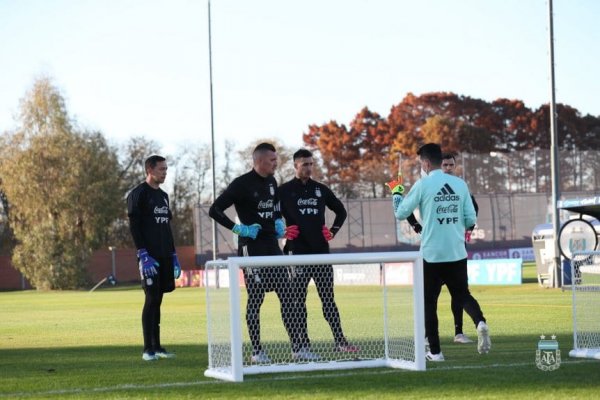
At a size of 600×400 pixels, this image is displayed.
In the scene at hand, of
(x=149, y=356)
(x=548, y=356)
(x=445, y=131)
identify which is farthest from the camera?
(x=445, y=131)

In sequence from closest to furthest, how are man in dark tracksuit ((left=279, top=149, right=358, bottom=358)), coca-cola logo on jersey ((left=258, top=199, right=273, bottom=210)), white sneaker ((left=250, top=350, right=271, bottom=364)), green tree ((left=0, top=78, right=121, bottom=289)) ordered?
white sneaker ((left=250, top=350, right=271, bottom=364))
coca-cola logo on jersey ((left=258, top=199, right=273, bottom=210))
man in dark tracksuit ((left=279, top=149, right=358, bottom=358))
green tree ((left=0, top=78, right=121, bottom=289))

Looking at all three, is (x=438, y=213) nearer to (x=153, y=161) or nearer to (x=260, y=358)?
(x=260, y=358)

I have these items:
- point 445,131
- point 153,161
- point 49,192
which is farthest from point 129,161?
point 153,161

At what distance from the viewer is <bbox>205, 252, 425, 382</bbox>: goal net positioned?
969 cm

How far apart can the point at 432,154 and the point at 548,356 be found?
231 cm

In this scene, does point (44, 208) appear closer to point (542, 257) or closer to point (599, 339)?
point (542, 257)

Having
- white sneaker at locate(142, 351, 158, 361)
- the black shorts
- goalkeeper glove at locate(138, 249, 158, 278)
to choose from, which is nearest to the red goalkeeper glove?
the black shorts

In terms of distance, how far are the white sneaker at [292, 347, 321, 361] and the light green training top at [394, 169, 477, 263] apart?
151cm

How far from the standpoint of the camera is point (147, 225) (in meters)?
12.6

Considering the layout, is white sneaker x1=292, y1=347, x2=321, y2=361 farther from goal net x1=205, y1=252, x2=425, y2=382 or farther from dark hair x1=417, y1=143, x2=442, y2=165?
dark hair x1=417, y1=143, x2=442, y2=165

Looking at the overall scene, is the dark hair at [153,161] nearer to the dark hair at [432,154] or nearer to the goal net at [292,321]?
the goal net at [292,321]

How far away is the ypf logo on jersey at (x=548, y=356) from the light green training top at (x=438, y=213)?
127cm

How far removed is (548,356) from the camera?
33.6 feet

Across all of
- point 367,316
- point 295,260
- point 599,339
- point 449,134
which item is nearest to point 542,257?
point 367,316
